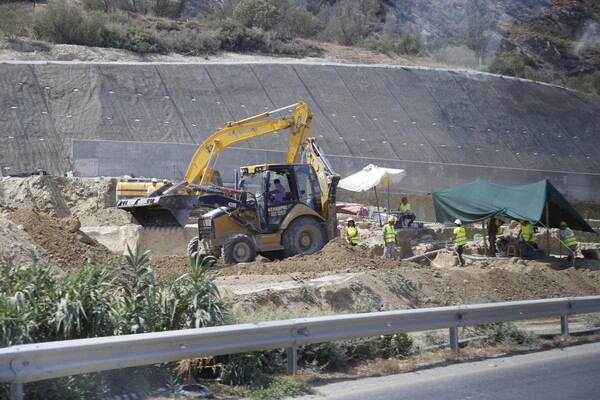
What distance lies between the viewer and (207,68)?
39250mm

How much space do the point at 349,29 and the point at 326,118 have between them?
30350 mm

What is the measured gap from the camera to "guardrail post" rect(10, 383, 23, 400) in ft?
18.7

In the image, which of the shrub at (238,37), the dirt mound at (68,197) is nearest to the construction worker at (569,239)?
the dirt mound at (68,197)

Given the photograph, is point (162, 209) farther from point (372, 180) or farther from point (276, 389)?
point (276, 389)

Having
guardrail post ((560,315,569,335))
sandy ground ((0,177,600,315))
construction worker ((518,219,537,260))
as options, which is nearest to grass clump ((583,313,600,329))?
guardrail post ((560,315,569,335))

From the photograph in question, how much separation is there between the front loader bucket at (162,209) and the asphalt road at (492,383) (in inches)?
379

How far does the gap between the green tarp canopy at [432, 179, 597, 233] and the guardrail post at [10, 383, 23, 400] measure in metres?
16.9

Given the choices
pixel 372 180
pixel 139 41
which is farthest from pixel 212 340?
pixel 139 41

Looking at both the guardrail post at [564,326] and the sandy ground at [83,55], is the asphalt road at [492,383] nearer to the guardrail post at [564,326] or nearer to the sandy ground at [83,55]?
the guardrail post at [564,326]

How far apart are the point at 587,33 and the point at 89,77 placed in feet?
210

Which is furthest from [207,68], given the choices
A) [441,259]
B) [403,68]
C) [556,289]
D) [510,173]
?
[556,289]

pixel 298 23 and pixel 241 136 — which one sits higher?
pixel 298 23

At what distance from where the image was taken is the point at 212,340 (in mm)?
6906

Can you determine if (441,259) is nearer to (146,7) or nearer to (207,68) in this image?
(207,68)
